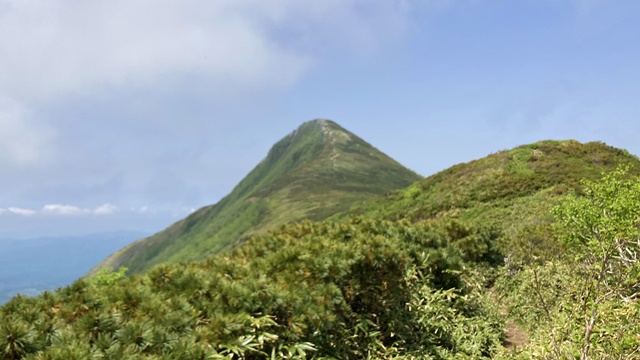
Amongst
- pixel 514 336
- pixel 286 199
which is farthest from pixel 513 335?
pixel 286 199

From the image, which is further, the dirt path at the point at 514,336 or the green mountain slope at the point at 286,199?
the green mountain slope at the point at 286,199

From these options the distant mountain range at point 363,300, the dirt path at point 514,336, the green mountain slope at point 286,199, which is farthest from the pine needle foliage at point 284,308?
the green mountain slope at point 286,199

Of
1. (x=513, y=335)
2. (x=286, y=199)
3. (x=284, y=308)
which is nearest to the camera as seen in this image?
(x=284, y=308)

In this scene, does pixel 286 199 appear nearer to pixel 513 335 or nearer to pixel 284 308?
pixel 513 335

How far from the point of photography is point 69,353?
13.0 ft

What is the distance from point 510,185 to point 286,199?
8954 centimetres

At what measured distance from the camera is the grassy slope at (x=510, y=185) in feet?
94.2

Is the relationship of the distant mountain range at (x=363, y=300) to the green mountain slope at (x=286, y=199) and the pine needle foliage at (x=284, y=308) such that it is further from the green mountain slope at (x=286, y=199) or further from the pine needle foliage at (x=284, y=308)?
the green mountain slope at (x=286, y=199)

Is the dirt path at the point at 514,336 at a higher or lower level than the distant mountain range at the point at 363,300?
lower

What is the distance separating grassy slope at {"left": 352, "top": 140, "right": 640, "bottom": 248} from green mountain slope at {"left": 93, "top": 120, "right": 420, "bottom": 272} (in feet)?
132

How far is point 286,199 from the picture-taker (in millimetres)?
120062

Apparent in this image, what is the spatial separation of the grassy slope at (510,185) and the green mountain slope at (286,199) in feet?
132

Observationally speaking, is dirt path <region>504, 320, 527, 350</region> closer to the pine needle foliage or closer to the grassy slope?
the pine needle foliage

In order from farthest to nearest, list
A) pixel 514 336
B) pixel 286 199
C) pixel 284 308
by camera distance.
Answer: pixel 286 199, pixel 514 336, pixel 284 308
